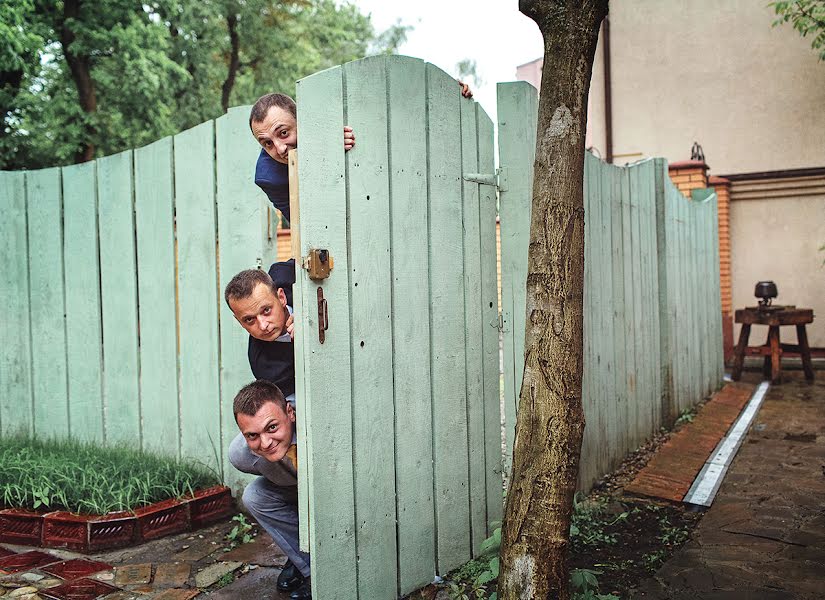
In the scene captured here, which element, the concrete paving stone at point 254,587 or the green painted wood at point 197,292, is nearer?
the concrete paving stone at point 254,587

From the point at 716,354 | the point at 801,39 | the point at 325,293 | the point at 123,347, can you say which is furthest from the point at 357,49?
the point at 325,293

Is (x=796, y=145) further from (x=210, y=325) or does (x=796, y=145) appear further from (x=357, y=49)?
(x=357, y=49)

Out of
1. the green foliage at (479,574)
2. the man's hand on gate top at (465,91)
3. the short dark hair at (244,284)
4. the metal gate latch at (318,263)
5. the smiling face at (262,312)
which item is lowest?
the green foliage at (479,574)

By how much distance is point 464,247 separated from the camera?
3178mm

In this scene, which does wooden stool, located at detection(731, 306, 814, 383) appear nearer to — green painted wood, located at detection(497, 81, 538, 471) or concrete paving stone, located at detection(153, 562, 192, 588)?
green painted wood, located at detection(497, 81, 538, 471)

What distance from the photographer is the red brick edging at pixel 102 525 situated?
140 inches

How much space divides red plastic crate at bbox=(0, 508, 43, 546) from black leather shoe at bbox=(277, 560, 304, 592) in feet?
4.76

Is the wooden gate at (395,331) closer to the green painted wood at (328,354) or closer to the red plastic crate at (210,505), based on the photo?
the green painted wood at (328,354)

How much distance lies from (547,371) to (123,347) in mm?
2981

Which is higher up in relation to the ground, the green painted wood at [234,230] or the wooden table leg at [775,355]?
the green painted wood at [234,230]

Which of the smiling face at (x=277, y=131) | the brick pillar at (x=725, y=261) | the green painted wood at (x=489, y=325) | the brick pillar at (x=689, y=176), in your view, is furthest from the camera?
the brick pillar at (x=725, y=261)

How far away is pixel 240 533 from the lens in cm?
375

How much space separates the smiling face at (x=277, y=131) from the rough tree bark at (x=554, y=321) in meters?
1.00

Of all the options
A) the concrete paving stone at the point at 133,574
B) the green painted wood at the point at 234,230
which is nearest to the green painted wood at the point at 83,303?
the green painted wood at the point at 234,230
